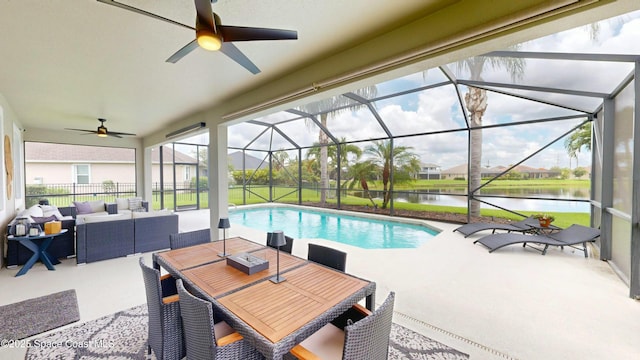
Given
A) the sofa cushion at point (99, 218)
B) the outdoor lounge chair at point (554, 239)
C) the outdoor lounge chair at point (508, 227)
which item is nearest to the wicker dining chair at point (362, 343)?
the outdoor lounge chair at point (554, 239)

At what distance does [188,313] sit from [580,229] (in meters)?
6.21

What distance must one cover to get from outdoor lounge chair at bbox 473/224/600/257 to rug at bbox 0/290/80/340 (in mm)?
6065

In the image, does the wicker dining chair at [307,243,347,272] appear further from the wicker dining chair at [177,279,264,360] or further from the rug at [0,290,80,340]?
the rug at [0,290,80,340]

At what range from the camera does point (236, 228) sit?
6.55m

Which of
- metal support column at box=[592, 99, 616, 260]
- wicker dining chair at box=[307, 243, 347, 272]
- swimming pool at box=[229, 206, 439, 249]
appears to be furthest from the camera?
swimming pool at box=[229, 206, 439, 249]

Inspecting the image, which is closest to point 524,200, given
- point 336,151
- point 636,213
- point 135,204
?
point 636,213

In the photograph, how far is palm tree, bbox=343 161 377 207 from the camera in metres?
9.16

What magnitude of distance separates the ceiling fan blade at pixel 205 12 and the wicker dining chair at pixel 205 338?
5.69ft

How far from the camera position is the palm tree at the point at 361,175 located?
9156 mm

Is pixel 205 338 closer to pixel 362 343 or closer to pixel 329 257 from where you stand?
pixel 362 343

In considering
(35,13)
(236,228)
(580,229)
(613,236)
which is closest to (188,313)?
(35,13)

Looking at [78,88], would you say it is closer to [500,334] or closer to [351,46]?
[351,46]

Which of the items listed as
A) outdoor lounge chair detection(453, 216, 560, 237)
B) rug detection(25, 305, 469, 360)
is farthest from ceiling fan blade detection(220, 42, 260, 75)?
outdoor lounge chair detection(453, 216, 560, 237)

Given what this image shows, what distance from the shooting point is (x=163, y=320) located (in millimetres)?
1723
